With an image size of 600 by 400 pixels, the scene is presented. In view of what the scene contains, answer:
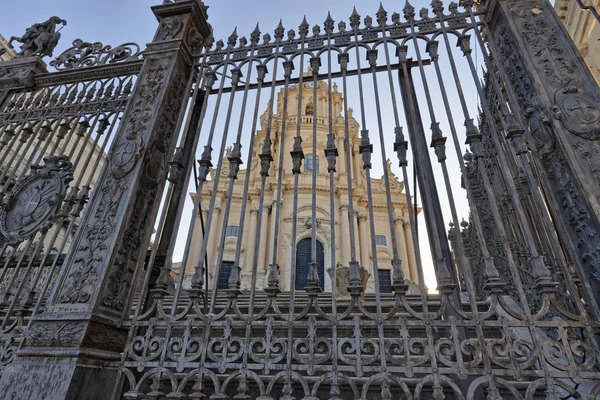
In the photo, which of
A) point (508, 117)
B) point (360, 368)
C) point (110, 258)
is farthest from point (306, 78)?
point (360, 368)

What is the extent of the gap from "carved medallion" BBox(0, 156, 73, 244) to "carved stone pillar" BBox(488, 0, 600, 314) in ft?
15.8

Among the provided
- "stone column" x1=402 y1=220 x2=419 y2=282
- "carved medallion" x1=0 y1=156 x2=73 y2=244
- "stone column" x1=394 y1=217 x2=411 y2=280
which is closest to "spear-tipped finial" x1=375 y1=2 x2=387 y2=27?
"carved medallion" x1=0 y1=156 x2=73 y2=244

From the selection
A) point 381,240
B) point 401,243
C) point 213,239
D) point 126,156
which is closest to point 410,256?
point 401,243

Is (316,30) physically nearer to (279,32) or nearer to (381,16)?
(279,32)

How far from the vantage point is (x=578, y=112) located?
8.80ft

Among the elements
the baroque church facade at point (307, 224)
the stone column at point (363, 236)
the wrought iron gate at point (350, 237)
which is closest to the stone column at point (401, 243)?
the baroque church facade at point (307, 224)

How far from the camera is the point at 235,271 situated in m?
2.76

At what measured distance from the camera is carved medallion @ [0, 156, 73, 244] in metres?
3.56

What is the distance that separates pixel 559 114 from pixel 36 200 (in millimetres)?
5272

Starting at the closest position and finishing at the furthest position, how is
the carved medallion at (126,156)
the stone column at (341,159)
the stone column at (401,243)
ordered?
the carved medallion at (126,156)
the stone column at (401,243)
the stone column at (341,159)

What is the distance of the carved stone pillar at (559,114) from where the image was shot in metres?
2.37

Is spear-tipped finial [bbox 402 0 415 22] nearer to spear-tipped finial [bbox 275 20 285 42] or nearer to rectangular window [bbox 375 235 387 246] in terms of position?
spear-tipped finial [bbox 275 20 285 42]

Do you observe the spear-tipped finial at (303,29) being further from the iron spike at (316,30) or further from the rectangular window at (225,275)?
the rectangular window at (225,275)

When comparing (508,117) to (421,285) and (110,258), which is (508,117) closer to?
(421,285)
